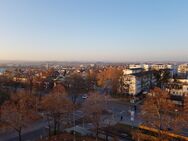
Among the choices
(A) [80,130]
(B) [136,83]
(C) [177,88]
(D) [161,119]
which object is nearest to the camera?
(D) [161,119]

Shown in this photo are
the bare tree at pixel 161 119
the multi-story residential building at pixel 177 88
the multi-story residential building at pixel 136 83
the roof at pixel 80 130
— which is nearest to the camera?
the bare tree at pixel 161 119

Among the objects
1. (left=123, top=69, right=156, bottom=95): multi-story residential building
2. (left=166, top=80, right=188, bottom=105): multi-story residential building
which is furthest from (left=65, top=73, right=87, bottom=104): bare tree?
(left=166, top=80, right=188, bottom=105): multi-story residential building

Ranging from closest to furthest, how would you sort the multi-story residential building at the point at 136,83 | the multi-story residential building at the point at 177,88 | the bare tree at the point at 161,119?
the bare tree at the point at 161,119 → the multi-story residential building at the point at 177,88 → the multi-story residential building at the point at 136,83

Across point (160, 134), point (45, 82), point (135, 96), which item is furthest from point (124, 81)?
point (160, 134)

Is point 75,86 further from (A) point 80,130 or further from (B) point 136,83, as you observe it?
(A) point 80,130

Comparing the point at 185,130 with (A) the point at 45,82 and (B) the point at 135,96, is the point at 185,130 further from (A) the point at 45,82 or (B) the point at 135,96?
(A) the point at 45,82

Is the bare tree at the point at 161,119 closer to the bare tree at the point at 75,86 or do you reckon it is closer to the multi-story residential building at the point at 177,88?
the bare tree at the point at 75,86

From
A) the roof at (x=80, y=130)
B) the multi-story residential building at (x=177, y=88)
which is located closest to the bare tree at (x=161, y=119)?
the roof at (x=80, y=130)

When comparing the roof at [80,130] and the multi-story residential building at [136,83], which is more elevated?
the multi-story residential building at [136,83]

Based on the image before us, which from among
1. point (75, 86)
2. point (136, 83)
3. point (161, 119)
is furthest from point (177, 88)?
point (161, 119)

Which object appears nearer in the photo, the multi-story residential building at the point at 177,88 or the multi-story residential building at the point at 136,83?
the multi-story residential building at the point at 177,88

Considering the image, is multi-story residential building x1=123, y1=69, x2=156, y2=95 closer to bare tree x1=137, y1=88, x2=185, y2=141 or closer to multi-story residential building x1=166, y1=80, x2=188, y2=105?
multi-story residential building x1=166, y1=80, x2=188, y2=105
